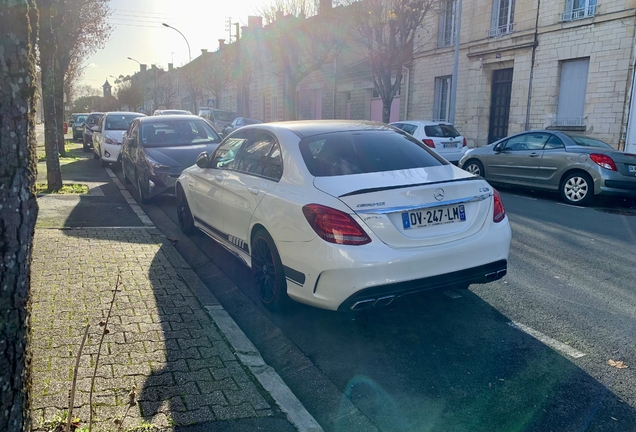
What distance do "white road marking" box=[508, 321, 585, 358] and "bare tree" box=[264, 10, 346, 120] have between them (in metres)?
22.5

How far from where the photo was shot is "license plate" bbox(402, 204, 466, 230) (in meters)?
3.78

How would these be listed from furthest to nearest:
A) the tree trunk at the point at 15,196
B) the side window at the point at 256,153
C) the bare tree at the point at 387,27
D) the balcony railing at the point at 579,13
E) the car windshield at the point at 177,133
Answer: the bare tree at the point at 387,27 < the balcony railing at the point at 579,13 < the car windshield at the point at 177,133 < the side window at the point at 256,153 < the tree trunk at the point at 15,196

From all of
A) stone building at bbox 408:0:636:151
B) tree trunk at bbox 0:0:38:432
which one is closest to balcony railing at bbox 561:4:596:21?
stone building at bbox 408:0:636:151

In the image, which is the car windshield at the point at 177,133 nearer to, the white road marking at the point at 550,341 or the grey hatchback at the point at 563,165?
the grey hatchback at the point at 563,165

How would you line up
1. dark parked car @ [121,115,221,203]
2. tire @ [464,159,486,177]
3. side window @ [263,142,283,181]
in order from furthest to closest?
tire @ [464,159,486,177]
dark parked car @ [121,115,221,203]
side window @ [263,142,283,181]

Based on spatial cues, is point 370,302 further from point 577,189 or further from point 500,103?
point 500,103

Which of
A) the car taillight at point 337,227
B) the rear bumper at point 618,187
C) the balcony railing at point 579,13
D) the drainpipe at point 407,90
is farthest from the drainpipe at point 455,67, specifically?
the car taillight at point 337,227

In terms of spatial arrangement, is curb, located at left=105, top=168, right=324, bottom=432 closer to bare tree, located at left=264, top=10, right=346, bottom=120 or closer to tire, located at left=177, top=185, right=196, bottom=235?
tire, located at left=177, top=185, right=196, bottom=235

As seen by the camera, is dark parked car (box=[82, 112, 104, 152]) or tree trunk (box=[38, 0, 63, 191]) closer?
tree trunk (box=[38, 0, 63, 191])

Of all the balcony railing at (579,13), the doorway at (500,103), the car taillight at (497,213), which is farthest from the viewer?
the doorway at (500,103)

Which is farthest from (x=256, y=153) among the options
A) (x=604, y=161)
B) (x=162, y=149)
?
(x=604, y=161)

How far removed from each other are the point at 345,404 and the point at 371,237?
1.11 m

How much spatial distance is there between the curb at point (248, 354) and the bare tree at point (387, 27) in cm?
1755

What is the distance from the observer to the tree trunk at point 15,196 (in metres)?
1.61
